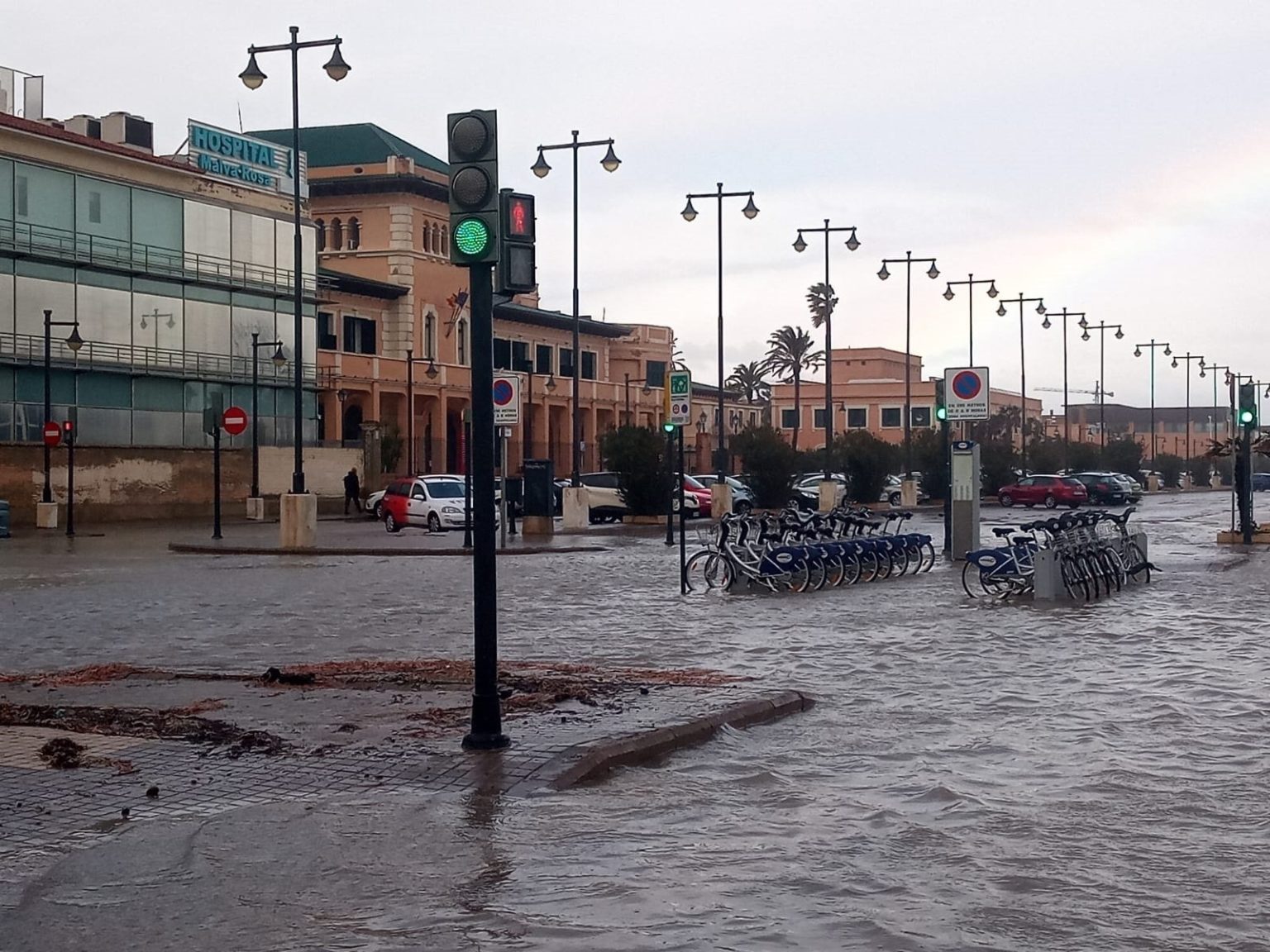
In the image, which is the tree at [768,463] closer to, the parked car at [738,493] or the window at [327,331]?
the parked car at [738,493]

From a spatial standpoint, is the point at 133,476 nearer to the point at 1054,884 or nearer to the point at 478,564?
the point at 478,564

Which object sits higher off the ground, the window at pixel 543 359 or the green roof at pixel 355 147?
the green roof at pixel 355 147

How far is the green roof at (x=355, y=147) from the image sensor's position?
3260 inches

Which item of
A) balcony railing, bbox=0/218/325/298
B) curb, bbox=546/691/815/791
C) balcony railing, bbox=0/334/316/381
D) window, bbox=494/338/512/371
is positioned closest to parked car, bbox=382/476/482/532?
balcony railing, bbox=0/334/316/381

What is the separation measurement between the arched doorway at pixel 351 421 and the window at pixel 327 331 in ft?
9.63

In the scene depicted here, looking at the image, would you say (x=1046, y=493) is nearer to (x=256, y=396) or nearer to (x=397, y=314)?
(x=256, y=396)

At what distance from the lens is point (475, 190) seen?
376 inches

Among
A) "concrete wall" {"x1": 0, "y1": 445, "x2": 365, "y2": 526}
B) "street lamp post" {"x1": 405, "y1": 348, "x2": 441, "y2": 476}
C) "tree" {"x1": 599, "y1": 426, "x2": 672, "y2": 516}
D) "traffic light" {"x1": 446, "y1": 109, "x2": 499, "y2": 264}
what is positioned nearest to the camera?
"traffic light" {"x1": 446, "y1": 109, "x2": 499, "y2": 264}

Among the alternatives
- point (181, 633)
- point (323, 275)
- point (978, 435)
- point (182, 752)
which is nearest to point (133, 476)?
point (323, 275)

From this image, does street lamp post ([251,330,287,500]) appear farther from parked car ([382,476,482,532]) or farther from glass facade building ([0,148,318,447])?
parked car ([382,476,482,532])

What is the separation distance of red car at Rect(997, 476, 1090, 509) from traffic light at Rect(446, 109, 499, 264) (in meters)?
57.2

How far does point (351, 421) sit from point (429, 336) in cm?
733

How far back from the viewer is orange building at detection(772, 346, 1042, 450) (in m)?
110

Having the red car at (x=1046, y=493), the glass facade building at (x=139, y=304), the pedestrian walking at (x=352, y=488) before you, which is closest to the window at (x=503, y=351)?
the glass facade building at (x=139, y=304)
